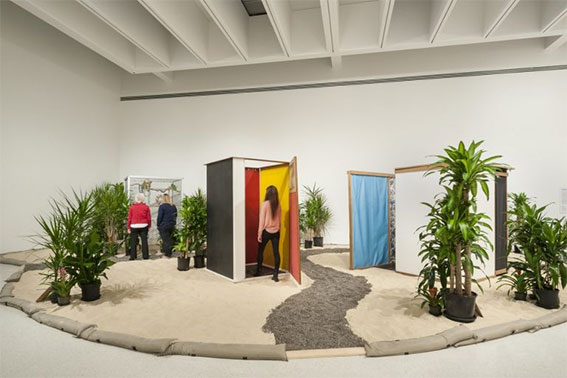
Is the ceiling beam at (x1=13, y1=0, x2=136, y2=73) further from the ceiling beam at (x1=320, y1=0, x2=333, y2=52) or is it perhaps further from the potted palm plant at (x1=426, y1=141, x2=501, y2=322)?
the potted palm plant at (x1=426, y1=141, x2=501, y2=322)

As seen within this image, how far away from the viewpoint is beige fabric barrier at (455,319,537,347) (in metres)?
2.85

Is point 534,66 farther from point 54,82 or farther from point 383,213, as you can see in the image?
point 54,82

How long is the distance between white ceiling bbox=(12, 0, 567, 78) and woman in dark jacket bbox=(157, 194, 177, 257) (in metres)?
3.79

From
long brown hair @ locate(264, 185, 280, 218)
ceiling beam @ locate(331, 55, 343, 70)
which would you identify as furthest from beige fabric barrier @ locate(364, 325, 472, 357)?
→ ceiling beam @ locate(331, 55, 343, 70)

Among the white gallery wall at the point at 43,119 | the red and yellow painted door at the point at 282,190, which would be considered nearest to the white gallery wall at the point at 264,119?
the white gallery wall at the point at 43,119

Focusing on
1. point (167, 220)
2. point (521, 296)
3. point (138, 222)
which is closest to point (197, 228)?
point (167, 220)

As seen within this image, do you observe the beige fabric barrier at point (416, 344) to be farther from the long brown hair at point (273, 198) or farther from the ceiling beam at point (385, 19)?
the ceiling beam at point (385, 19)

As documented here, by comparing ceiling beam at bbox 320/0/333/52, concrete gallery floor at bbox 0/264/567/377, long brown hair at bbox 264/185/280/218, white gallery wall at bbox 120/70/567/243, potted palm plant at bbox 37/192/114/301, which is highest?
ceiling beam at bbox 320/0/333/52

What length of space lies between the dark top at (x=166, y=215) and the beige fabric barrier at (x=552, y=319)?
6.38 m

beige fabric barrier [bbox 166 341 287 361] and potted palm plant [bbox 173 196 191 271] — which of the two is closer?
beige fabric barrier [bbox 166 341 287 361]

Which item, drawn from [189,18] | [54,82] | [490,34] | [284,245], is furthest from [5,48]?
[490,34]

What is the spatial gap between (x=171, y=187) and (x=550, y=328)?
27.4 feet

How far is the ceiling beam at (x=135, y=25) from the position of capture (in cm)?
591

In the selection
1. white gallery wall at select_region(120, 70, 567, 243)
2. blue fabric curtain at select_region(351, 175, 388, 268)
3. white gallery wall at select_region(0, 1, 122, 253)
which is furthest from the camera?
white gallery wall at select_region(120, 70, 567, 243)
